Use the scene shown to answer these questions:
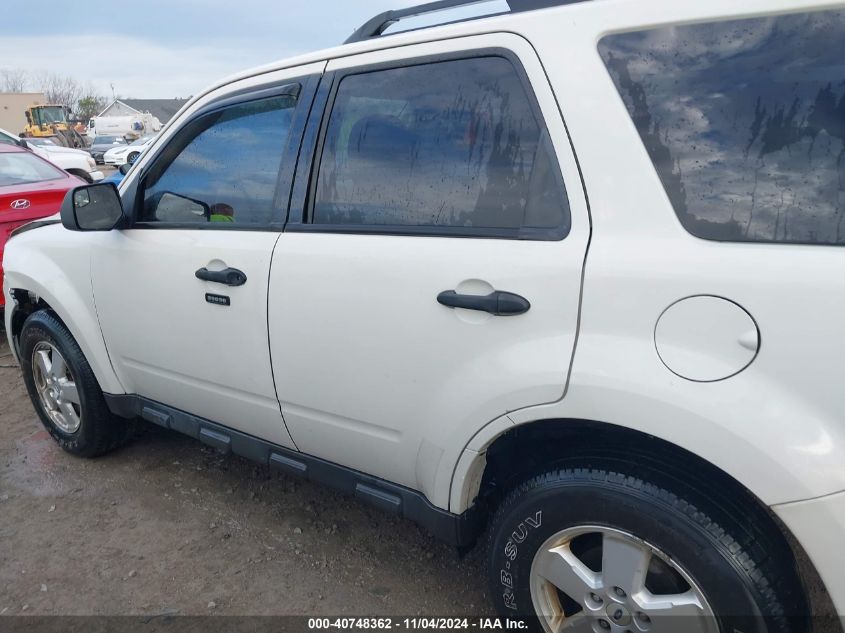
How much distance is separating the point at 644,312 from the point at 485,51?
2.99 feet

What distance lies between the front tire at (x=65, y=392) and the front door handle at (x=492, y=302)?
2.30 metres

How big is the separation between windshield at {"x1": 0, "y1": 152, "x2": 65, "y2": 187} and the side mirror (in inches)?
155

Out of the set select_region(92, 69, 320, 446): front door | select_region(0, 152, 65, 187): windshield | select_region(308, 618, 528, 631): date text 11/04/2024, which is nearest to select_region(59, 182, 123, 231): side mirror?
select_region(92, 69, 320, 446): front door

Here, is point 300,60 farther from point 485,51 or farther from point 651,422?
point 651,422

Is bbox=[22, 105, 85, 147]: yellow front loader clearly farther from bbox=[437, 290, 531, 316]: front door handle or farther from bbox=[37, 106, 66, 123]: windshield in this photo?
bbox=[437, 290, 531, 316]: front door handle

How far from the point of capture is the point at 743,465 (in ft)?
4.72

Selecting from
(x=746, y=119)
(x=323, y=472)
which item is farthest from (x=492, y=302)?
(x=323, y=472)

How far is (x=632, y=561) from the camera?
170cm

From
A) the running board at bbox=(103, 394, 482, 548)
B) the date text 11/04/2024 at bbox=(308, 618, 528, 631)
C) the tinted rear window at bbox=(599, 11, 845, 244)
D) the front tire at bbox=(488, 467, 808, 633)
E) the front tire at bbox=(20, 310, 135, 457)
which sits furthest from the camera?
the front tire at bbox=(20, 310, 135, 457)

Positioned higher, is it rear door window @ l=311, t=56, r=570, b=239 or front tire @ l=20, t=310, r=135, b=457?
rear door window @ l=311, t=56, r=570, b=239

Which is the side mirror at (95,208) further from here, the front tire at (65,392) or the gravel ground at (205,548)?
the gravel ground at (205,548)

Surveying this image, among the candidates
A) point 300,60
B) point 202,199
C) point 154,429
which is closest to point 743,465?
point 300,60

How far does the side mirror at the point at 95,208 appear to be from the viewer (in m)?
2.77

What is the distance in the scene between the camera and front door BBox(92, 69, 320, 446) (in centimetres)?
240
